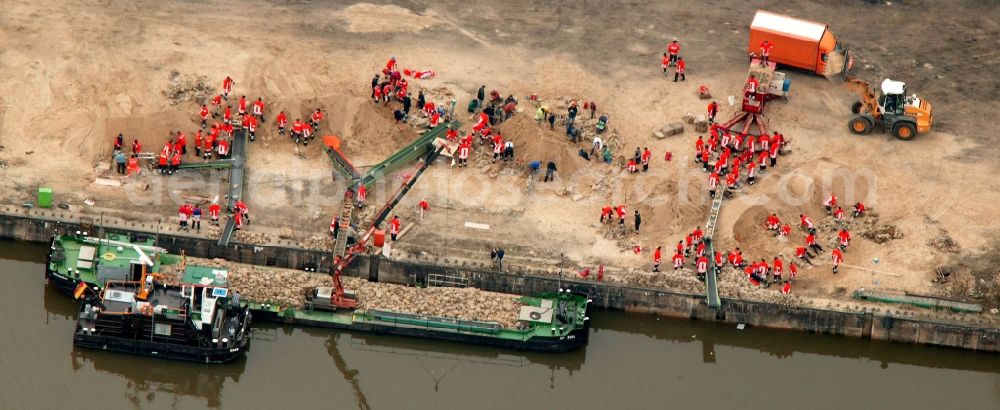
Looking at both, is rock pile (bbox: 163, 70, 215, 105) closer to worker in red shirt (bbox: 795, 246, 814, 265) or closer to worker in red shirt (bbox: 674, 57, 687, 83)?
worker in red shirt (bbox: 674, 57, 687, 83)

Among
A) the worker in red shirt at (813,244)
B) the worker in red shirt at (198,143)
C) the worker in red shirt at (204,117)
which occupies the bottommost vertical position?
the worker in red shirt at (813,244)

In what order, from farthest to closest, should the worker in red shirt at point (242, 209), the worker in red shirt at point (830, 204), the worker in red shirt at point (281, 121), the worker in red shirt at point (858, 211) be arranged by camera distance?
the worker in red shirt at point (281, 121) → the worker in red shirt at point (830, 204) → the worker in red shirt at point (858, 211) → the worker in red shirt at point (242, 209)

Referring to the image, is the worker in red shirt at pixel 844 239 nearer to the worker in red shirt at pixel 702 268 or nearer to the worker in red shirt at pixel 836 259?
the worker in red shirt at pixel 836 259

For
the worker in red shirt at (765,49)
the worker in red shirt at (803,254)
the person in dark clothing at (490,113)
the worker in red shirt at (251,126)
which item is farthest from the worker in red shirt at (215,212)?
the worker in red shirt at (765,49)

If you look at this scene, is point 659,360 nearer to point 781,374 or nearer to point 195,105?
point 781,374

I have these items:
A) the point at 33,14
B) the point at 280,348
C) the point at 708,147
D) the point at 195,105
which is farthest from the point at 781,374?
the point at 33,14

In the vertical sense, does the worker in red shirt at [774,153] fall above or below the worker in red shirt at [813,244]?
above
